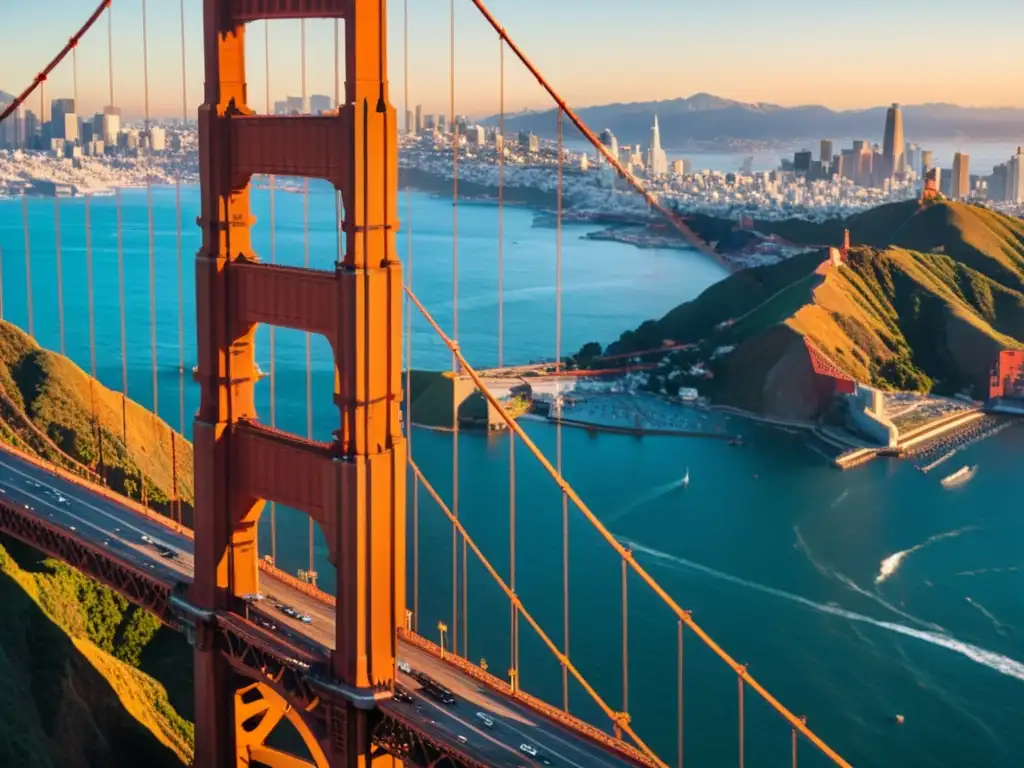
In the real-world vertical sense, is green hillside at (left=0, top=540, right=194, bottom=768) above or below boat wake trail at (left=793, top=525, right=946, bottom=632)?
above

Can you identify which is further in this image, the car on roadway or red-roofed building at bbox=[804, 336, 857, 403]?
red-roofed building at bbox=[804, 336, 857, 403]

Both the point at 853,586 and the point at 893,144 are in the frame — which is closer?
the point at 853,586

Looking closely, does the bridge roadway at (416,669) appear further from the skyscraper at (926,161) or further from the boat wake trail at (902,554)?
the skyscraper at (926,161)

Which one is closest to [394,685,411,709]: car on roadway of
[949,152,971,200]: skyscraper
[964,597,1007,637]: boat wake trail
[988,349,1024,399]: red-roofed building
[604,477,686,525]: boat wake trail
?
[964,597,1007,637]: boat wake trail

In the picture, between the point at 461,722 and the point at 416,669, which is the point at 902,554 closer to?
the point at 416,669

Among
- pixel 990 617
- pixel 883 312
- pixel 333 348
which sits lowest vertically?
pixel 990 617

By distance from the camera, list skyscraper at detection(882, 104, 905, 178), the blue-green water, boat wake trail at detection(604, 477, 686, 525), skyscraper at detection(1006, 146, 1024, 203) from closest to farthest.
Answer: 1. the blue-green water
2. boat wake trail at detection(604, 477, 686, 525)
3. skyscraper at detection(1006, 146, 1024, 203)
4. skyscraper at detection(882, 104, 905, 178)

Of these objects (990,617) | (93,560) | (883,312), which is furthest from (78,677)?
(883,312)

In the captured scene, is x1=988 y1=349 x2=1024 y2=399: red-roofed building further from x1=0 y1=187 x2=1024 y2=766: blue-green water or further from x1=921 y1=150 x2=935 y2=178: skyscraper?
x1=921 y1=150 x2=935 y2=178: skyscraper
